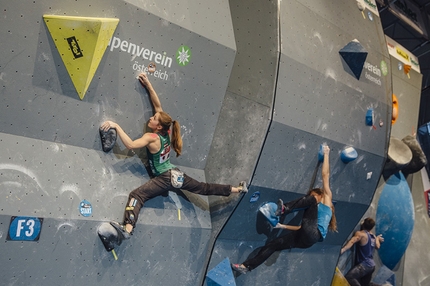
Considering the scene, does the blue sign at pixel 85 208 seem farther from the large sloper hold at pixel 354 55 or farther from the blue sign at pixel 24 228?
the large sloper hold at pixel 354 55

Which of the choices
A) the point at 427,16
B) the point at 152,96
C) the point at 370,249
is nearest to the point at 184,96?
the point at 152,96

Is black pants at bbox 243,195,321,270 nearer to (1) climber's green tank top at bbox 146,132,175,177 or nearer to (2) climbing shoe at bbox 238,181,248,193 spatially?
(2) climbing shoe at bbox 238,181,248,193

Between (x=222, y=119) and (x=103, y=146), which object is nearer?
(x=103, y=146)

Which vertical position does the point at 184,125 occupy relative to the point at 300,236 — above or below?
above

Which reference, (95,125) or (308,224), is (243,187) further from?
(95,125)

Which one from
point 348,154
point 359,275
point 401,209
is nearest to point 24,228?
point 348,154

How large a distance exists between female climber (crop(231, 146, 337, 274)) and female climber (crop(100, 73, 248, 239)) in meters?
1.09

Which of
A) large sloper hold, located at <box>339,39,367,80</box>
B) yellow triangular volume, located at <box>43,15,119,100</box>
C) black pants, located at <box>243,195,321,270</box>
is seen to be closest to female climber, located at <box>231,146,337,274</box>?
black pants, located at <box>243,195,321,270</box>

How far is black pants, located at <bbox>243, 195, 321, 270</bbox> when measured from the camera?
5.04m

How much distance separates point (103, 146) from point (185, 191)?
0.96m

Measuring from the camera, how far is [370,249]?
626 centimetres

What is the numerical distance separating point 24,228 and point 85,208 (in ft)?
1.67

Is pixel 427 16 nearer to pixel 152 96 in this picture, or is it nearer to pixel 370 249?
pixel 370 249

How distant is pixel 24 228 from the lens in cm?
343
